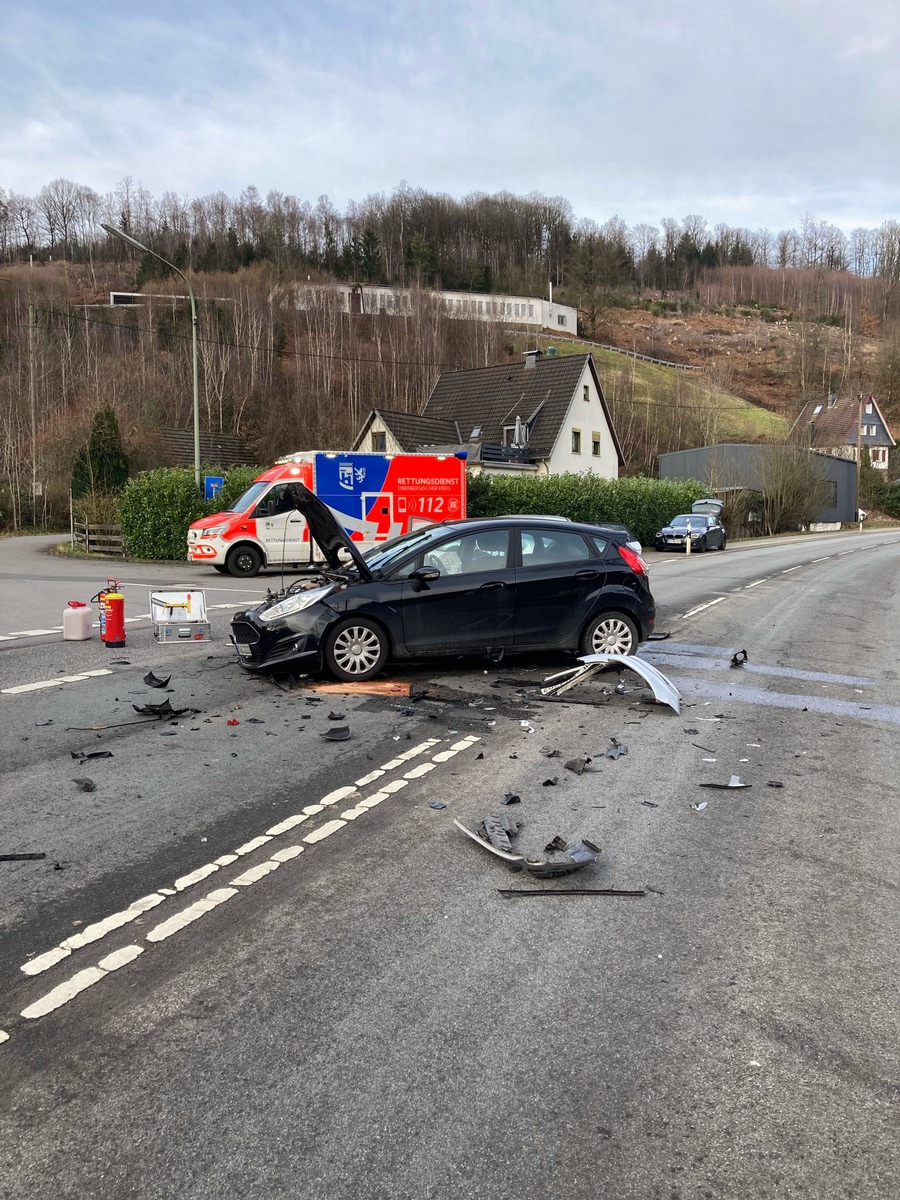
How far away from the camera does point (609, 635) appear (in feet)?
34.1

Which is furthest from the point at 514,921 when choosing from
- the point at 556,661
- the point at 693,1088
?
the point at 556,661

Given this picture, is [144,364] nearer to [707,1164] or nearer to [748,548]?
[748,548]

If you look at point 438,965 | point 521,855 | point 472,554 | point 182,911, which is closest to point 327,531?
point 472,554

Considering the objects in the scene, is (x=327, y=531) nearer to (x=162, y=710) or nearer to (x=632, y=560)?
(x=162, y=710)

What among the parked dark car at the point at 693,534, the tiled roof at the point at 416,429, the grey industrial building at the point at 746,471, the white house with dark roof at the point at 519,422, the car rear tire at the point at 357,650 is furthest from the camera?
→ the grey industrial building at the point at 746,471

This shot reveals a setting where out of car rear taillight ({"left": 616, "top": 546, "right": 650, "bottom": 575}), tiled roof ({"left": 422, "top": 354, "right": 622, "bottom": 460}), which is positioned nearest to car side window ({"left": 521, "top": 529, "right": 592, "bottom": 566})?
car rear taillight ({"left": 616, "top": 546, "right": 650, "bottom": 575})

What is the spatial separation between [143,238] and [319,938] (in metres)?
108

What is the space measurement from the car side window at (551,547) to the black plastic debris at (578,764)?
3.37 meters

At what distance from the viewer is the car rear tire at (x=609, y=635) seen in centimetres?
1028

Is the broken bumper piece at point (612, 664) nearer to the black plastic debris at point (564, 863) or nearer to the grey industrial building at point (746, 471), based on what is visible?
the black plastic debris at point (564, 863)

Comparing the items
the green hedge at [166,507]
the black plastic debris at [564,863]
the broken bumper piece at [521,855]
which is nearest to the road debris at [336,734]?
the broken bumper piece at [521,855]

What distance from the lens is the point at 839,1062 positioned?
10.5ft

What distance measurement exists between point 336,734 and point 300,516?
696 inches

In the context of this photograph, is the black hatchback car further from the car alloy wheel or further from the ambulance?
the ambulance
